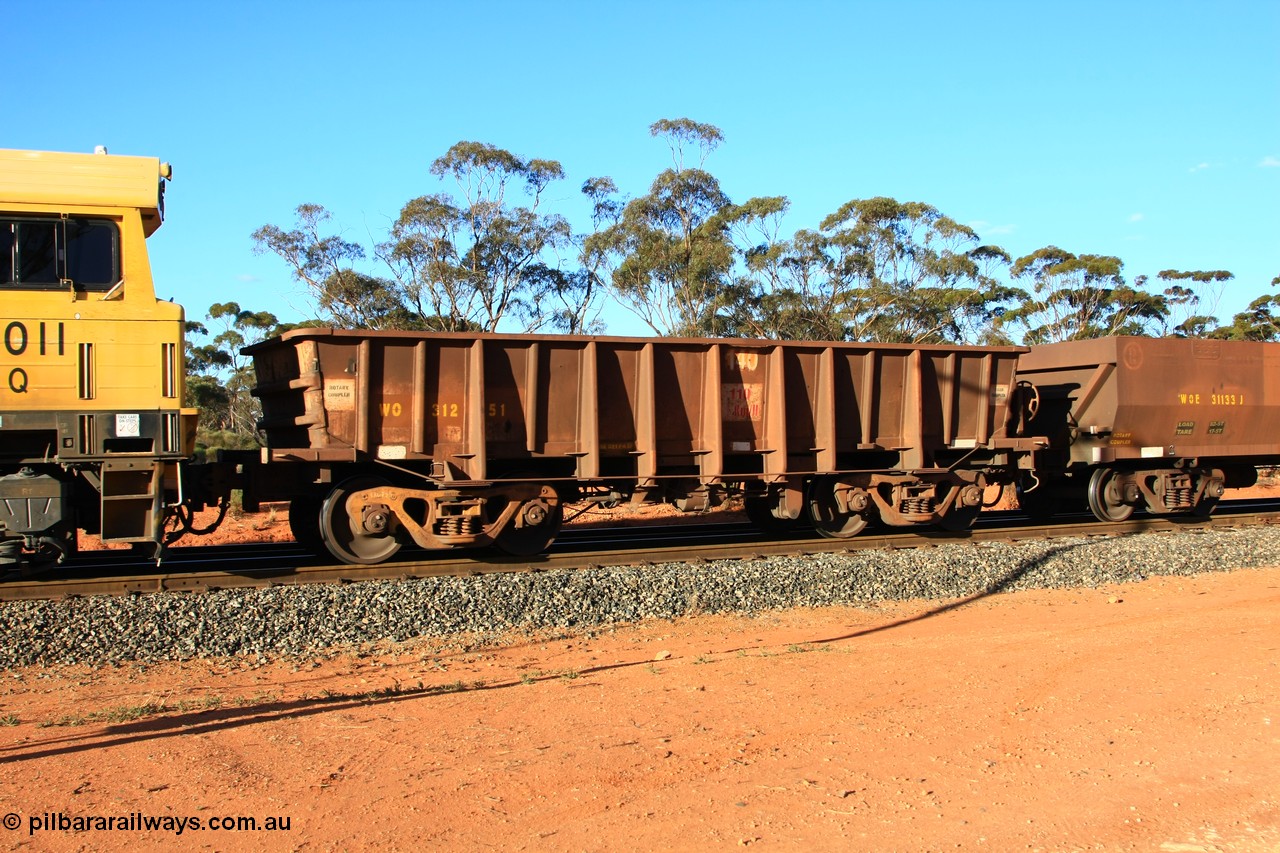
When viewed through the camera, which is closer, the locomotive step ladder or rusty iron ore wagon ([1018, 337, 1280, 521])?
the locomotive step ladder

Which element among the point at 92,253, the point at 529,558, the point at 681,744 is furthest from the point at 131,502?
the point at 681,744

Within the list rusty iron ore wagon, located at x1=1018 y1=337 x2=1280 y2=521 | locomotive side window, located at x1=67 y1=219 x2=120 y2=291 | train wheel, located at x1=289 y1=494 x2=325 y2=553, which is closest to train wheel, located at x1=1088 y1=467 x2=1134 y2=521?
rusty iron ore wagon, located at x1=1018 y1=337 x2=1280 y2=521

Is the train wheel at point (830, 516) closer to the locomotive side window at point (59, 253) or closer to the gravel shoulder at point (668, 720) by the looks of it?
the gravel shoulder at point (668, 720)

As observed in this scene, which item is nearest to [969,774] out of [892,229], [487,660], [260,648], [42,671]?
[487,660]

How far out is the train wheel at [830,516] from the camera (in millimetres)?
12562

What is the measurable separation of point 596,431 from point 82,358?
16.4 ft

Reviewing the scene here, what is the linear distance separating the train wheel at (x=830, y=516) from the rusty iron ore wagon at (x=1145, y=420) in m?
3.53

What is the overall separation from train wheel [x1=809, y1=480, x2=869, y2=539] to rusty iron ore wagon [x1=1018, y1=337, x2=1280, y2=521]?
3.53 m

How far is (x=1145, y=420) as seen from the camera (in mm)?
14945

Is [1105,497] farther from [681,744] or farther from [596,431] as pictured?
[681,744]

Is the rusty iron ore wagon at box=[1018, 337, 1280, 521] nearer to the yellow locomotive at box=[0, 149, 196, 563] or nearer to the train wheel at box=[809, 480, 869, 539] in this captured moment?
the train wheel at box=[809, 480, 869, 539]

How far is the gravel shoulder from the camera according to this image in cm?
444

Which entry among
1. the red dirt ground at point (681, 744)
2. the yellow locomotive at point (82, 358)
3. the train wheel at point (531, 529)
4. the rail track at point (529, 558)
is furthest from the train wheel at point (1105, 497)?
the yellow locomotive at point (82, 358)

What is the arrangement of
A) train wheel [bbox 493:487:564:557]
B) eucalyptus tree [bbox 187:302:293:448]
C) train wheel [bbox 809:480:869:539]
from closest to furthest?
train wheel [bbox 493:487:564:557]
train wheel [bbox 809:480:869:539]
eucalyptus tree [bbox 187:302:293:448]
